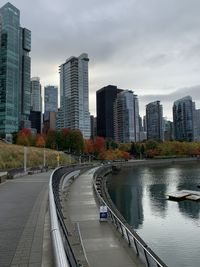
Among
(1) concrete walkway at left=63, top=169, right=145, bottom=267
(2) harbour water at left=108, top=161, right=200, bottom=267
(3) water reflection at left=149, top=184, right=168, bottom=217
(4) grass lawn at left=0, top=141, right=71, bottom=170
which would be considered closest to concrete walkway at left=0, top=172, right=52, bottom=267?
(1) concrete walkway at left=63, top=169, right=145, bottom=267

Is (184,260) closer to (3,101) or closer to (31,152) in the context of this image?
(31,152)

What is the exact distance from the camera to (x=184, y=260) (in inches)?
Answer: 804

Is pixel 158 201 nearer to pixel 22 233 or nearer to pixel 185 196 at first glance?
pixel 185 196

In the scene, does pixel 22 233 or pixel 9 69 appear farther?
pixel 9 69

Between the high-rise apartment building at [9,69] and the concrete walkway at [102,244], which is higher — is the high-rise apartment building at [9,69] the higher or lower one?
the higher one

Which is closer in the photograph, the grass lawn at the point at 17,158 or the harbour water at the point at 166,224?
the harbour water at the point at 166,224

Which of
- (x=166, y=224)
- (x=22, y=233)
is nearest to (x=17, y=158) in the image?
(x=166, y=224)

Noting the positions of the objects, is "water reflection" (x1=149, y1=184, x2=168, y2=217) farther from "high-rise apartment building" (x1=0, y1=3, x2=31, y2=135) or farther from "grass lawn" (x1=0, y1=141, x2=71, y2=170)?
"high-rise apartment building" (x1=0, y1=3, x2=31, y2=135)

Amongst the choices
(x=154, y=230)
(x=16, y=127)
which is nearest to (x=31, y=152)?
(x=154, y=230)

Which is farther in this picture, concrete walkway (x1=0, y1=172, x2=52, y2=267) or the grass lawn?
the grass lawn

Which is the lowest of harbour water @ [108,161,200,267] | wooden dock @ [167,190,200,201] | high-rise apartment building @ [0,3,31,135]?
harbour water @ [108,161,200,267]

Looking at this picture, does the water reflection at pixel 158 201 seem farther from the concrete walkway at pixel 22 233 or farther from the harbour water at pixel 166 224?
the concrete walkway at pixel 22 233

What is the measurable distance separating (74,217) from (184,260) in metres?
8.57

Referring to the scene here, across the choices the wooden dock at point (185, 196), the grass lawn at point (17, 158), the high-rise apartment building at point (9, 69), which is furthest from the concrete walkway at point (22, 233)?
the high-rise apartment building at point (9, 69)
